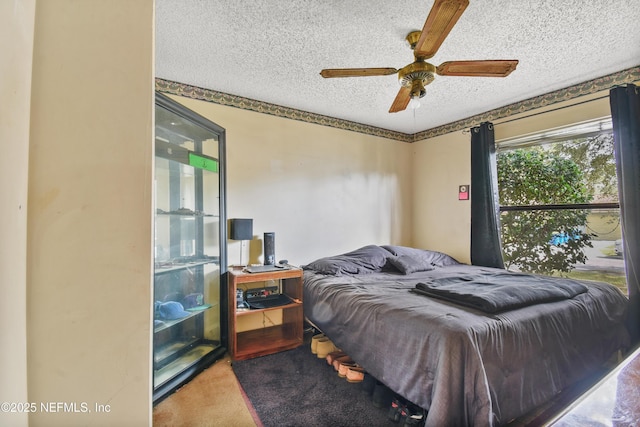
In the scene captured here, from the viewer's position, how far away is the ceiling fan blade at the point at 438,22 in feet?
3.87

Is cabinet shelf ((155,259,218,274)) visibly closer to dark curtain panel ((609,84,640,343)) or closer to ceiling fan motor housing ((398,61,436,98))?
ceiling fan motor housing ((398,61,436,98))

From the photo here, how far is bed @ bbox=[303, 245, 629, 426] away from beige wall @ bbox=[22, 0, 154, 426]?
1.29 meters

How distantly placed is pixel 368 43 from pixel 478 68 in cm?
76

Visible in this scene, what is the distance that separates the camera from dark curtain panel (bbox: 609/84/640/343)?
219 centimetres

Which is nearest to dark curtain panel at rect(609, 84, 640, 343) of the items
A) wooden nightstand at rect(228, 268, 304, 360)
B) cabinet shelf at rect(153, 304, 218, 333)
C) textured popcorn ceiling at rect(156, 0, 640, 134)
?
textured popcorn ceiling at rect(156, 0, 640, 134)

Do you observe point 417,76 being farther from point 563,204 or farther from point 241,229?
point 563,204

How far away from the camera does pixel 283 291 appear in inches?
113

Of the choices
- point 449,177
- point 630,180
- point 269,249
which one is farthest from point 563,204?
point 269,249

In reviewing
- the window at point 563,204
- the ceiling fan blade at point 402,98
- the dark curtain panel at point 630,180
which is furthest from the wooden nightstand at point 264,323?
the dark curtain panel at point 630,180

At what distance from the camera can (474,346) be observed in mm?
1296

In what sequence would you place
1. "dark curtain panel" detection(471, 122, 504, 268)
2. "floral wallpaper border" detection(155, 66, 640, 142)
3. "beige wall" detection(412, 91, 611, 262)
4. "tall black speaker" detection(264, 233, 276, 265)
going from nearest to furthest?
"floral wallpaper border" detection(155, 66, 640, 142), "tall black speaker" detection(264, 233, 276, 265), "beige wall" detection(412, 91, 611, 262), "dark curtain panel" detection(471, 122, 504, 268)

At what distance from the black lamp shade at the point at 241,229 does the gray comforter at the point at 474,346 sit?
102 centimetres

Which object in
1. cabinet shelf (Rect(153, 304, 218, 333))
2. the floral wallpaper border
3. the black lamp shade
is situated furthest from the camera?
the black lamp shade

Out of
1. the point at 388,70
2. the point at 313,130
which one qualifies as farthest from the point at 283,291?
the point at 388,70
